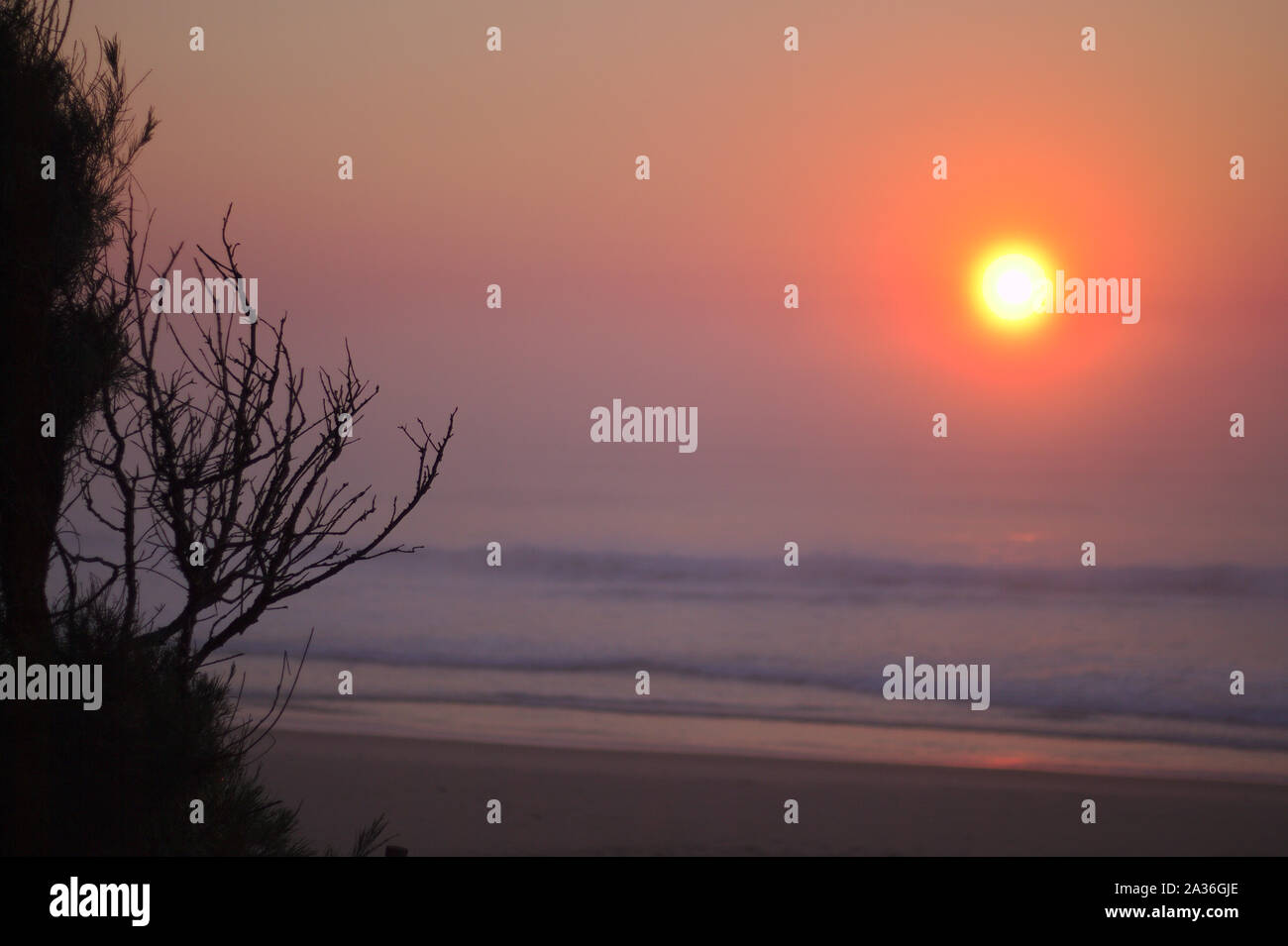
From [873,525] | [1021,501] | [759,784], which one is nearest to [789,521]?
[873,525]

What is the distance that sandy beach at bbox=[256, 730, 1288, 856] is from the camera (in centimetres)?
1021

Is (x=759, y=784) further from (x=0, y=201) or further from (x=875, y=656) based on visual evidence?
(x=0, y=201)

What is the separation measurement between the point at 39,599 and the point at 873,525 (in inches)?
825

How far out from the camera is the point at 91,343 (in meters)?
5.96

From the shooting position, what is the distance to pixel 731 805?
10.9 metres

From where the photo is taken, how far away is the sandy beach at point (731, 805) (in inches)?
402

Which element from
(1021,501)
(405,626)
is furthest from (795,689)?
(1021,501)

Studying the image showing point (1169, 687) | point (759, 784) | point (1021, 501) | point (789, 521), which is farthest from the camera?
point (1021, 501)
